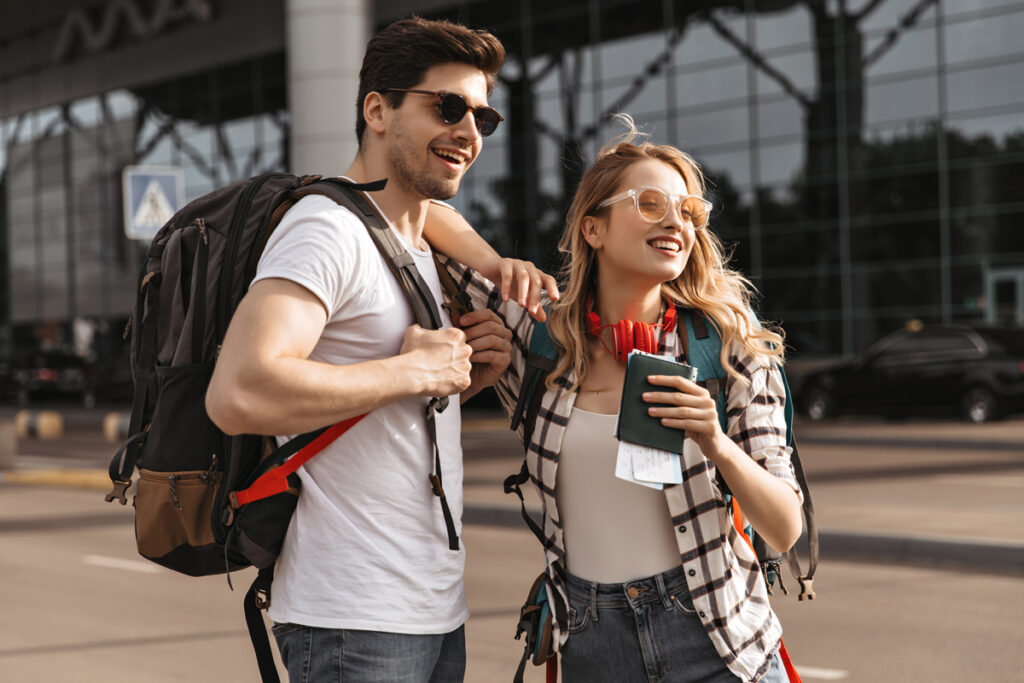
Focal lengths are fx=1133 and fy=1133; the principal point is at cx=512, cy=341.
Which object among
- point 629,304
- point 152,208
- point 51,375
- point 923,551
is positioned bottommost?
point 923,551

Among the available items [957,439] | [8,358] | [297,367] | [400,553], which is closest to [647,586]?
[400,553]

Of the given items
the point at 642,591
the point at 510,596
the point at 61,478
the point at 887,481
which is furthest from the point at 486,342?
the point at 61,478

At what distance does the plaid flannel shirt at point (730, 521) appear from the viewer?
2.47 meters

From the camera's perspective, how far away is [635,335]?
8.64ft

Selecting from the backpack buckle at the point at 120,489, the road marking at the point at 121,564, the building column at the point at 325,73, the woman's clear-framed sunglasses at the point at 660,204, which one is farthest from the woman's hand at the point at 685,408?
the building column at the point at 325,73

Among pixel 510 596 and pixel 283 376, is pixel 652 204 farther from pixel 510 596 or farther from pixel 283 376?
pixel 510 596

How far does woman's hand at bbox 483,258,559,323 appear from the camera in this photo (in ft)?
8.96

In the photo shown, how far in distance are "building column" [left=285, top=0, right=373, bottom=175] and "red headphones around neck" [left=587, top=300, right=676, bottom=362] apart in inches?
802

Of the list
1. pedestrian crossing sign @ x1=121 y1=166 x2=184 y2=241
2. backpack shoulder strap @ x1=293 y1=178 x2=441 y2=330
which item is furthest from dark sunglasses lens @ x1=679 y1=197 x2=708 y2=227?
pedestrian crossing sign @ x1=121 y1=166 x2=184 y2=241

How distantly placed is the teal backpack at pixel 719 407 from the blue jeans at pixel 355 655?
349 mm

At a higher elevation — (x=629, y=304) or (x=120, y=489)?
(x=629, y=304)

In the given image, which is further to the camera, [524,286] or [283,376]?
[524,286]

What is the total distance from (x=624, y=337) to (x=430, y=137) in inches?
25.2

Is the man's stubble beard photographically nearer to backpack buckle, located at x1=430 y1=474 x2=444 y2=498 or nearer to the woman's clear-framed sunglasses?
the woman's clear-framed sunglasses
